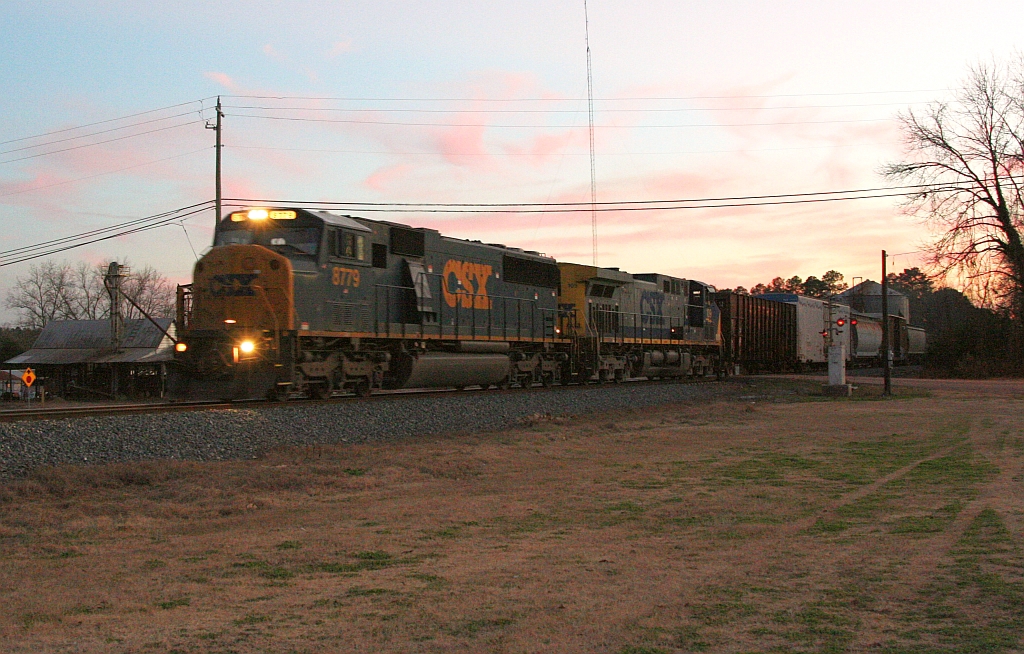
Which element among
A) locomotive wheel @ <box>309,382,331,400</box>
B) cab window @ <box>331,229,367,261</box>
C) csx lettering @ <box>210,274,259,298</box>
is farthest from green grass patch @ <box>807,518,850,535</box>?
cab window @ <box>331,229,367,261</box>

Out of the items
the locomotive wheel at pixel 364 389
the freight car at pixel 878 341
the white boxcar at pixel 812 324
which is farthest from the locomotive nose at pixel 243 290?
the freight car at pixel 878 341

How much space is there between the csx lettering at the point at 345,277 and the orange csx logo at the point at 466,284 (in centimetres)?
332

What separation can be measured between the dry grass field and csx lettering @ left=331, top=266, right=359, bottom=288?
582 centimetres

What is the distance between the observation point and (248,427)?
13.1 meters

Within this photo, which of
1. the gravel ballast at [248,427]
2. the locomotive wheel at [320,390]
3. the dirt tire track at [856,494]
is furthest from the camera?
the locomotive wheel at [320,390]

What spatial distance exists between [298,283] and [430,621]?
12.5m

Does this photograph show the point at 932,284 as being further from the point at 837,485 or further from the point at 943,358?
the point at 837,485

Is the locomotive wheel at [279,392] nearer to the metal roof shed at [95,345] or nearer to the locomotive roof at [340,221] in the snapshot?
the locomotive roof at [340,221]

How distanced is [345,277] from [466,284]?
4.90m

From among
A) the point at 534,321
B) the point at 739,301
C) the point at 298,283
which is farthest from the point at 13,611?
the point at 739,301

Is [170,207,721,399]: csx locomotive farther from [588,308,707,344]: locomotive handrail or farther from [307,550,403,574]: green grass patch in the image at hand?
[307,550,403,574]: green grass patch

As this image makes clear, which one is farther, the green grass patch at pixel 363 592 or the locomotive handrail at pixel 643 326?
the locomotive handrail at pixel 643 326

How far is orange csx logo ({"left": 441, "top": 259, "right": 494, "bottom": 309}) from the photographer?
21847mm

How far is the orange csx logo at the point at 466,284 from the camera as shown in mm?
21847
